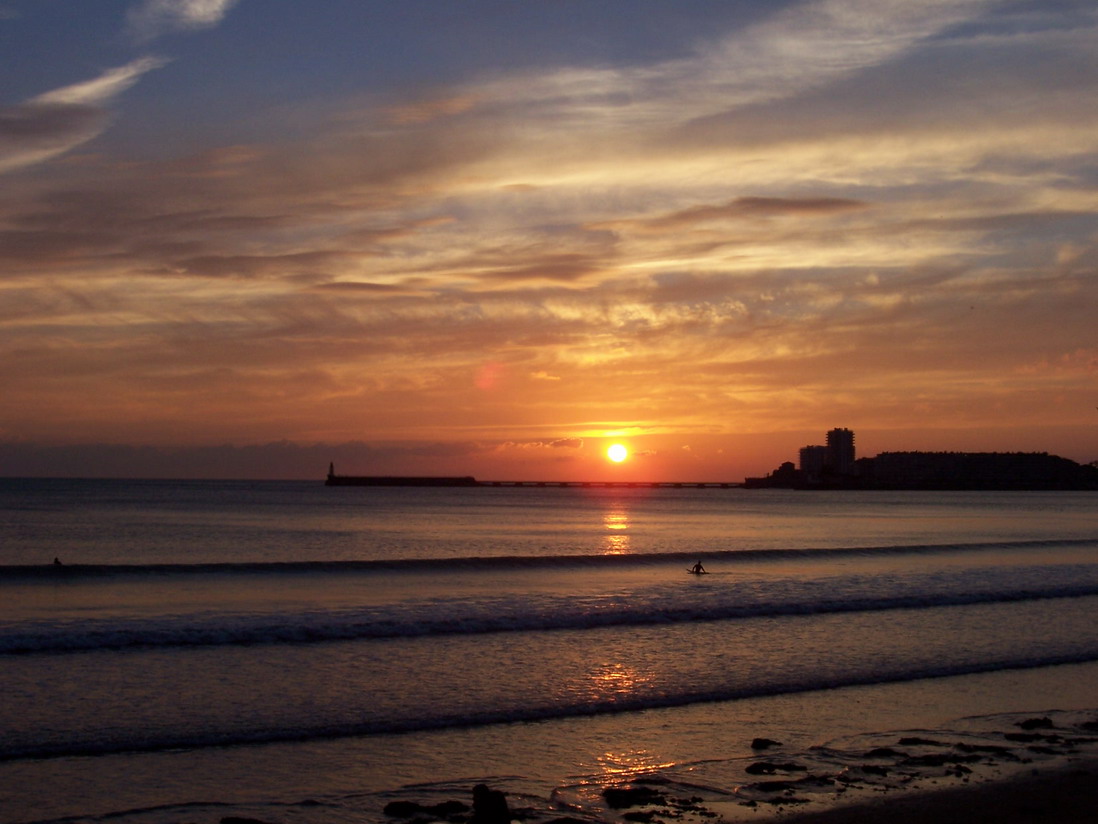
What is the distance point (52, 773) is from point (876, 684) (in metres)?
11.4

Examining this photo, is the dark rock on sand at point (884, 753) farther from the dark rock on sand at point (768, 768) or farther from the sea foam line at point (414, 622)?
the sea foam line at point (414, 622)

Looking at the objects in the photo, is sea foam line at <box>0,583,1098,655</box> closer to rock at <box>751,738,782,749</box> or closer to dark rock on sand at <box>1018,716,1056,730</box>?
rock at <box>751,738,782,749</box>

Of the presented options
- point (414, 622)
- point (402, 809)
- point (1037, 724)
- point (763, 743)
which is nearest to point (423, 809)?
point (402, 809)

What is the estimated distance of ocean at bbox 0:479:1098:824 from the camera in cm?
1006

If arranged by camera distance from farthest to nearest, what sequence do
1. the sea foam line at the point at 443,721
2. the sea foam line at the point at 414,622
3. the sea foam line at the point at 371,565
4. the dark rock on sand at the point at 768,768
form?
the sea foam line at the point at 371,565, the sea foam line at the point at 414,622, the sea foam line at the point at 443,721, the dark rock on sand at the point at 768,768

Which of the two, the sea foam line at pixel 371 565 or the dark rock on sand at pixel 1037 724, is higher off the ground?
the dark rock on sand at pixel 1037 724

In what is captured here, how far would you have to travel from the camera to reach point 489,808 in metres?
8.01

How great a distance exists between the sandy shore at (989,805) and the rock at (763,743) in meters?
1.97

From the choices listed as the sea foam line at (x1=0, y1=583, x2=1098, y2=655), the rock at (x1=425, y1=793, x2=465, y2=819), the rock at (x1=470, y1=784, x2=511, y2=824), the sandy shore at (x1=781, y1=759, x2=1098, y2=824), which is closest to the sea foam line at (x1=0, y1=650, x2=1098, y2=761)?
the rock at (x1=425, y1=793, x2=465, y2=819)

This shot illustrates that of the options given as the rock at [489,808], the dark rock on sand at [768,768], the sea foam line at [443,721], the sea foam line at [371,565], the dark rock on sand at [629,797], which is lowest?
the sea foam line at [371,565]

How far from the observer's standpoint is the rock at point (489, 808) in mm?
7988

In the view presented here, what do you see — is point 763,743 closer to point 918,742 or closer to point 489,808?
point 918,742

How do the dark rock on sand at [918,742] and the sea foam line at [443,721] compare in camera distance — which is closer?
the sea foam line at [443,721]

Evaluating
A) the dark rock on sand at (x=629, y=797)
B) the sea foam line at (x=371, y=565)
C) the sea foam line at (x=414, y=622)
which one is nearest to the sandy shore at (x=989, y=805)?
the dark rock on sand at (x=629, y=797)
